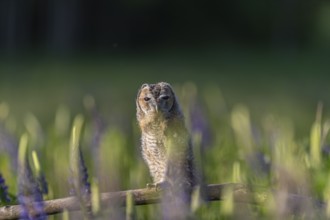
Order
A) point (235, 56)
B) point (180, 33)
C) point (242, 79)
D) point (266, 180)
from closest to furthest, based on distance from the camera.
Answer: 1. point (266, 180)
2. point (242, 79)
3. point (235, 56)
4. point (180, 33)

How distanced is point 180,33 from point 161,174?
4514cm

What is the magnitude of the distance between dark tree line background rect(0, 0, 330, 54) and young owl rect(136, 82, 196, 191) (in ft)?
133

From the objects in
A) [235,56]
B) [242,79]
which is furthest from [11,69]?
[235,56]

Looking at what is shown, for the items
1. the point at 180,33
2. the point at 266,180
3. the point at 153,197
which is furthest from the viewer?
the point at 180,33

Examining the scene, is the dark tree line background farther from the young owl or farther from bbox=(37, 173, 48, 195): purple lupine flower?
the young owl

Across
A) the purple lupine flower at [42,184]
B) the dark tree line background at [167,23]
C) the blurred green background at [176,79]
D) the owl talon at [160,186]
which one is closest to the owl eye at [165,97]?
the owl talon at [160,186]

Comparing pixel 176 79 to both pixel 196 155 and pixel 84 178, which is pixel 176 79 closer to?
pixel 196 155

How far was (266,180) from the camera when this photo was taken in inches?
159

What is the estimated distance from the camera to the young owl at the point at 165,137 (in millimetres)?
3084

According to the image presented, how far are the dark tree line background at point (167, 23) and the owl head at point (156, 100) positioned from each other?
4061 cm

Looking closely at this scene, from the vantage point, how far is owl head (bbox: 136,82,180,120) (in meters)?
3.08

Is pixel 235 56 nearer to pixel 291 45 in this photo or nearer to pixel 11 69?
pixel 291 45

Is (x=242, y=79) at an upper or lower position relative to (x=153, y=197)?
upper

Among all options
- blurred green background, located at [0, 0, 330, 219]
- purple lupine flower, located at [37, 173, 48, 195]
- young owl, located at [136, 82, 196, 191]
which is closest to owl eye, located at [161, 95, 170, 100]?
young owl, located at [136, 82, 196, 191]
